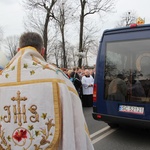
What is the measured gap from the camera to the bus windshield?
516 cm

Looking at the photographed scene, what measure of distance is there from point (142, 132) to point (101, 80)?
5.46 ft

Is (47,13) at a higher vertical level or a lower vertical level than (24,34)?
higher

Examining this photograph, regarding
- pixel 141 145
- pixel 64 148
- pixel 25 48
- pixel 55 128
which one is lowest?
pixel 141 145

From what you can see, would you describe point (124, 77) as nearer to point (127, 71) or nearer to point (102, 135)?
point (127, 71)

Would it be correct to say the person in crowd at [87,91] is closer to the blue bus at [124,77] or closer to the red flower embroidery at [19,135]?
the blue bus at [124,77]

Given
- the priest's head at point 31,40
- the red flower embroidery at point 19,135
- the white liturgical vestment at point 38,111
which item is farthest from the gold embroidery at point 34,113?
the priest's head at point 31,40

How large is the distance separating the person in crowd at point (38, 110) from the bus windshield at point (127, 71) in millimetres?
3542

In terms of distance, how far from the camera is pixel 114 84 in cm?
551

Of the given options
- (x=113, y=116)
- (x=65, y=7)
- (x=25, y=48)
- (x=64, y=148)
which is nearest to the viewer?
(x=64, y=148)

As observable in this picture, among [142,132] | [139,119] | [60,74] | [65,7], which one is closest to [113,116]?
[139,119]

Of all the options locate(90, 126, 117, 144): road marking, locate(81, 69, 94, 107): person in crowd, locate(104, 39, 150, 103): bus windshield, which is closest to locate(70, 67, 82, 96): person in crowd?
locate(81, 69, 94, 107): person in crowd

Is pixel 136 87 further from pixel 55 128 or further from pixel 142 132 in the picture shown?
pixel 55 128

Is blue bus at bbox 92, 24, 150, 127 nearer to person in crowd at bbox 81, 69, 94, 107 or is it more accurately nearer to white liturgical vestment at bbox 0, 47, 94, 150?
white liturgical vestment at bbox 0, 47, 94, 150

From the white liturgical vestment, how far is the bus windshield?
3.55 meters
